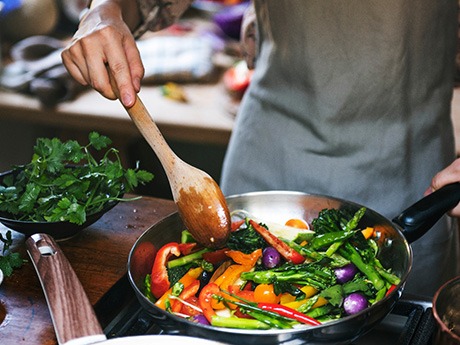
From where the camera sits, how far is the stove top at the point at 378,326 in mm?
1097

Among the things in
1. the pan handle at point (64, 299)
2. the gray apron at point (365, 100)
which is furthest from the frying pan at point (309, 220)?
the gray apron at point (365, 100)

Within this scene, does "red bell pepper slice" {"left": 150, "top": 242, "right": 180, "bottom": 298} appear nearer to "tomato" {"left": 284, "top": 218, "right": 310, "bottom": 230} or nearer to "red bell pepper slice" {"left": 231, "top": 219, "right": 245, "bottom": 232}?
"red bell pepper slice" {"left": 231, "top": 219, "right": 245, "bottom": 232}

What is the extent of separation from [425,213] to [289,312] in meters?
0.33

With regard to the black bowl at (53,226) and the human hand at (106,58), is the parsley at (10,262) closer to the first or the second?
the black bowl at (53,226)

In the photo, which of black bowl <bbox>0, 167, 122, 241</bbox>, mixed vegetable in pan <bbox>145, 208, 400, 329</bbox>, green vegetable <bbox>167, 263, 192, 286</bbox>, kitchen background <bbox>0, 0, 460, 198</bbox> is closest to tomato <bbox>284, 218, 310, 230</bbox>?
mixed vegetable in pan <bbox>145, 208, 400, 329</bbox>

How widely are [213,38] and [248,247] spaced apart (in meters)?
2.24

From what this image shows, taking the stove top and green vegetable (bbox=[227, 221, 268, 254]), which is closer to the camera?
the stove top

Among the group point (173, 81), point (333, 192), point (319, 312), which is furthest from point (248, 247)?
point (173, 81)

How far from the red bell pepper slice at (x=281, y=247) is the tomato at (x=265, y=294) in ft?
0.30

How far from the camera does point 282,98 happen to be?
5.92 ft

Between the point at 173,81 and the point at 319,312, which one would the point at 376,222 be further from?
the point at 173,81

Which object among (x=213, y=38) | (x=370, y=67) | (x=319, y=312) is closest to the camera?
(x=319, y=312)

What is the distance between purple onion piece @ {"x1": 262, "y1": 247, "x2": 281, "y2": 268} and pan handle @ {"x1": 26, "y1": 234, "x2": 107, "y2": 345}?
0.32 meters

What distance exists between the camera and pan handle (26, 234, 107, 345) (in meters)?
0.95
